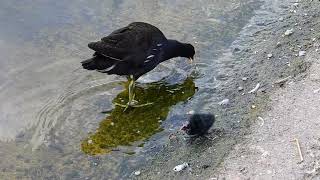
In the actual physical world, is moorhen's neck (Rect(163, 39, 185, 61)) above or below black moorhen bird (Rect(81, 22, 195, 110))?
below

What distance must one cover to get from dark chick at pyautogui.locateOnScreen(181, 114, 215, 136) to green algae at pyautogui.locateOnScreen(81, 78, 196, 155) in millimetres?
416

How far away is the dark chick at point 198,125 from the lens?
5461 millimetres

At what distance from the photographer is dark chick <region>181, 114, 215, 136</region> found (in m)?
5.46

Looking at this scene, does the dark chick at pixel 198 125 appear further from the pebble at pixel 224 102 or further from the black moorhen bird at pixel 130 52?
the black moorhen bird at pixel 130 52

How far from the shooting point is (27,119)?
19.7 ft

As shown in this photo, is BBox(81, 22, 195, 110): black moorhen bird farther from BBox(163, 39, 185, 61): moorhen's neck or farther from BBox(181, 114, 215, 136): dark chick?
BBox(181, 114, 215, 136): dark chick

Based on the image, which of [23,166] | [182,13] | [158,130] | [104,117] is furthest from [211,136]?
[182,13]

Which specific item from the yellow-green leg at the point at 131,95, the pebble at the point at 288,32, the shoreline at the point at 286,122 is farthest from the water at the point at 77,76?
the pebble at the point at 288,32

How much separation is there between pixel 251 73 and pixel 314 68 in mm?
725

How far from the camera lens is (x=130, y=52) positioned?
6.08 meters

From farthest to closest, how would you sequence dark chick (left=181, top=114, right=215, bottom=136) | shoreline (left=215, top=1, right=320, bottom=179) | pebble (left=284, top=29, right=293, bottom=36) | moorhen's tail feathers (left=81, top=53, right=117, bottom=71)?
1. pebble (left=284, top=29, right=293, bottom=36)
2. moorhen's tail feathers (left=81, top=53, right=117, bottom=71)
3. dark chick (left=181, top=114, right=215, bottom=136)
4. shoreline (left=215, top=1, right=320, bottom=179)

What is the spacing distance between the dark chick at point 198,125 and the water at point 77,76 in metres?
0.11

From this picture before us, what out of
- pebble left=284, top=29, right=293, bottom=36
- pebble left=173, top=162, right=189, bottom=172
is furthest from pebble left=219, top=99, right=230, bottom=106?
pebble left=284, top=29, right=293, bottom=36

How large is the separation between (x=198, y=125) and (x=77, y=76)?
185 centimetres
